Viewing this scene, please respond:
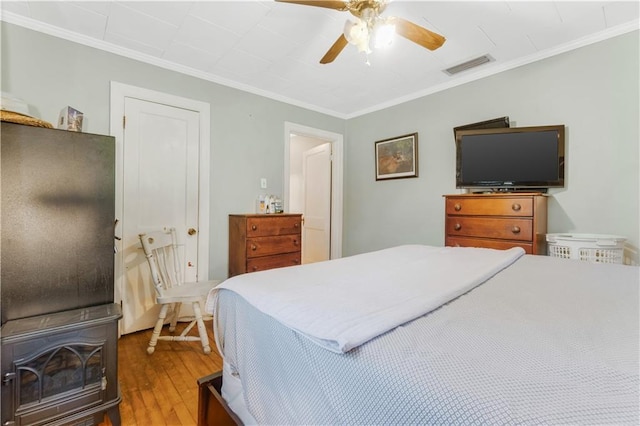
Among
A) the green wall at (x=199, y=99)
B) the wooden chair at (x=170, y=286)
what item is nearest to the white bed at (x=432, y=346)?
the wooden chair at (x=170, y=286)

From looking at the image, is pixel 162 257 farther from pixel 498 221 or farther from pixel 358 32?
pixel 498 221

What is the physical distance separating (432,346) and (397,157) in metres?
3.13

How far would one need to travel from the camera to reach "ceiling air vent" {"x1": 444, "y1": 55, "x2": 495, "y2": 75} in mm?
2555

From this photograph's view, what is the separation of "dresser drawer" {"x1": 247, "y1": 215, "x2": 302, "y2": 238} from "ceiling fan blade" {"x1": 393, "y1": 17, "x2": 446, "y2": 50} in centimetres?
189

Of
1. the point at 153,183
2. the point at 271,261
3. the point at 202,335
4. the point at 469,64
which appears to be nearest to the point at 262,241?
Result: the point at 271,261

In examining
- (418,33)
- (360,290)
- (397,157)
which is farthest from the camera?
(397,157)

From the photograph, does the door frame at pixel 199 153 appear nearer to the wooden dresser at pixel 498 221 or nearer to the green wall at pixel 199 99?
the green wall at pixel 199 99

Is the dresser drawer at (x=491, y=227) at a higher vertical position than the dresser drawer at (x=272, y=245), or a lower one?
higher

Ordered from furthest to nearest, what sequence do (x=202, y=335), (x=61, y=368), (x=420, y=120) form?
1. (x=420, y=120)
2. (x=202, y=335)
3. (x=61, y=368)

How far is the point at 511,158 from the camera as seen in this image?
2445 millimetres

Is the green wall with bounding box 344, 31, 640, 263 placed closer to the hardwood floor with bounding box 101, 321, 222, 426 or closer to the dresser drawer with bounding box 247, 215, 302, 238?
the dresser drawer with bounding box 247, 215, 302, 238

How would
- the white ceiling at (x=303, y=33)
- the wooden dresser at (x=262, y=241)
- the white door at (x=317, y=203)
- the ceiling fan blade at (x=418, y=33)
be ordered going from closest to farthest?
the ceiling fan blade at (x=418, y=33)
the white ceiling at (x=303, y=33)
the wooden dresser at (x=262, y=241)
the white door at (x=317, y=203)

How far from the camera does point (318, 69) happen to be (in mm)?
2771

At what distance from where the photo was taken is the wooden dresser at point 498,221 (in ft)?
7.23
